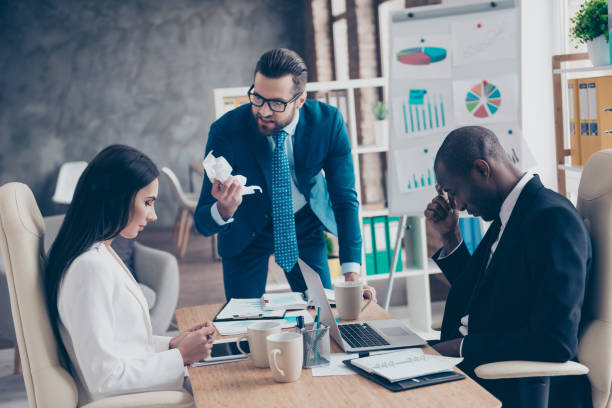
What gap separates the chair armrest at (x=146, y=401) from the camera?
1394 millimetres

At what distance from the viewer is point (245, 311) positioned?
1.90 metres

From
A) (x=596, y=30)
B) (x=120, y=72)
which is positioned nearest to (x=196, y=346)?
(x=596, y=30)

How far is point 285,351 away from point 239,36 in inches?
297

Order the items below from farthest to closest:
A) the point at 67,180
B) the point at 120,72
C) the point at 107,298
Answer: the point at 120,72 < the point at 67,180 < the point at 107,298

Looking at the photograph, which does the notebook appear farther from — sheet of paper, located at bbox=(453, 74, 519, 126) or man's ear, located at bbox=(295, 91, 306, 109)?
sheet of paper, located at bbox=(453, 74, 519, 126)

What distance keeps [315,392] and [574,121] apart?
2229 mm

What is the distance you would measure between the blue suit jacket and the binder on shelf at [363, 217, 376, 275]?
1.51 meters

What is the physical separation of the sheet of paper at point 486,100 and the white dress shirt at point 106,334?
1914 mm

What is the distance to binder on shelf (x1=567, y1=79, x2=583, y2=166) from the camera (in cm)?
298

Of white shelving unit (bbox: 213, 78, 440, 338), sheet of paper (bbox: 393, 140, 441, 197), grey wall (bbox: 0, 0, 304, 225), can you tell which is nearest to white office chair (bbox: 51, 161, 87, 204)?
grey wall (bbox: 0, 0, 304, 225)

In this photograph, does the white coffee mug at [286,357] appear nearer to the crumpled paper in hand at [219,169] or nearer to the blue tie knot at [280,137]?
the crumpled paper in hand at [219,169]

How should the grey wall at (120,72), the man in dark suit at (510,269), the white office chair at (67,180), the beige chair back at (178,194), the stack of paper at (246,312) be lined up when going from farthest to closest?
the grey wall at (120,72) < the white office chair at (67,180) < the beige chair back at (178,194) < the stack of paper at (246,312) < the man in dark suit at (510,269)

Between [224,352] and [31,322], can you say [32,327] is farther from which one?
[224,352]

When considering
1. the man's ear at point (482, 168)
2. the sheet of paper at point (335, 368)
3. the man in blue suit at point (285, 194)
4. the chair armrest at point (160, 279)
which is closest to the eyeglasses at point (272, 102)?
the man in blue suit at point (285, 194)
